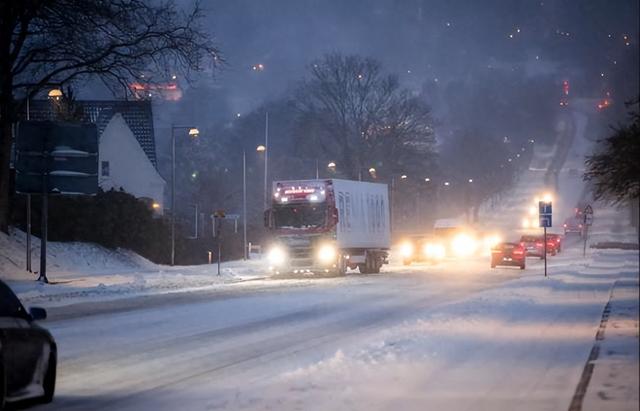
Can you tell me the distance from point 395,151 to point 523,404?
7970cm

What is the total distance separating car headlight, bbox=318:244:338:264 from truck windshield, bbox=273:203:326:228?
116cm

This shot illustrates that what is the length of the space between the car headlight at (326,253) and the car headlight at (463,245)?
3432cm

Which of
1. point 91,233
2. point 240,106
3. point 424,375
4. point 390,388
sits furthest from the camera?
point 240,106

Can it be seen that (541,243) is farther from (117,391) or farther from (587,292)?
(117,391)

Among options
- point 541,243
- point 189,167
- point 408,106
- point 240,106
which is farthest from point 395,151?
point 240,106

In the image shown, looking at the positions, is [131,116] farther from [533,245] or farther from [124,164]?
[533,245]

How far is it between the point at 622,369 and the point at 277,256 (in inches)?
1531

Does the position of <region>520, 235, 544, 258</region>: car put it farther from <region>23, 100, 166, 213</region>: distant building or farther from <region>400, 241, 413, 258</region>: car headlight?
<region>23, 100, 166, 213</region>: distant building

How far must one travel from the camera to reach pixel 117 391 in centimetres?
1374

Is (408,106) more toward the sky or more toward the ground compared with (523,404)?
more toward the sky

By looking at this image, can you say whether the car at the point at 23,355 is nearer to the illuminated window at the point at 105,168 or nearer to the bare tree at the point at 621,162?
the bare tree at the point at 621,162

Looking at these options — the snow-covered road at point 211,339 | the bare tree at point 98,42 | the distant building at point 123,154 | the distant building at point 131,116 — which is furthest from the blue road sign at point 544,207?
the distant building at point 131,116

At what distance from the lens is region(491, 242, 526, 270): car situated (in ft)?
190

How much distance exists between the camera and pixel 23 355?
12.1 m
